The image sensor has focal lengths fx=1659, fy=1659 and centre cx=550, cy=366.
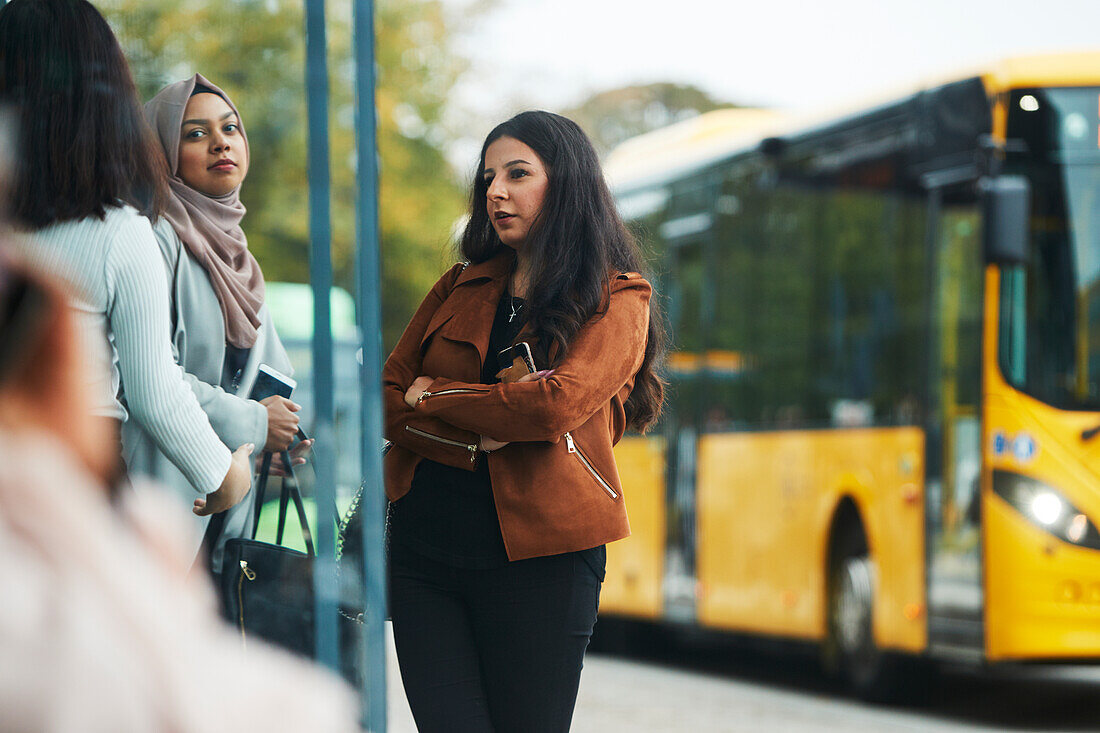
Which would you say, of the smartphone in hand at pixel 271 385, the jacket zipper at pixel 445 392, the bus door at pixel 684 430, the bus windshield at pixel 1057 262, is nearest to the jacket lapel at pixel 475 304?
the jacket zipper at pixel 445 392

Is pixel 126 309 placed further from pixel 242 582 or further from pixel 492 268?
pixel 492 268

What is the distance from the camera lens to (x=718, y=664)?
40.9ft

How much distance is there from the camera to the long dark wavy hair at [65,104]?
8.96ft

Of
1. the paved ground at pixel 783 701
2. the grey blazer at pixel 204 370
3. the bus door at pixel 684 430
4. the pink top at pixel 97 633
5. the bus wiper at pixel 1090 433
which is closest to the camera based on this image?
the pink top at pixel 97 633

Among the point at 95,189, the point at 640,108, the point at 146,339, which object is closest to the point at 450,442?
the point at 146,339

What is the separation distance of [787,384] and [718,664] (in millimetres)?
2869

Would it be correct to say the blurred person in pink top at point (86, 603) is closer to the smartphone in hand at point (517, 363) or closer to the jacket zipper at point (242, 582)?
the jacket zipper at point (242, 582)

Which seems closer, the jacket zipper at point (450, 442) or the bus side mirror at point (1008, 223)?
the jacket zipper at point (450, 442)

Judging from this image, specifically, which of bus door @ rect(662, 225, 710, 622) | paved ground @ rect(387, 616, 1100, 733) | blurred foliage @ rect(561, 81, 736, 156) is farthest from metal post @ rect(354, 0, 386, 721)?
blurred foliage @ rect(561, 81, 736, 156)

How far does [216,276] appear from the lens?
9.87 feet

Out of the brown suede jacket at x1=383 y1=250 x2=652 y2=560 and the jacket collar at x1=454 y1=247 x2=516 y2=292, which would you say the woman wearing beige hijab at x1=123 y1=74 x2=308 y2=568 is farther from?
the jacket collar at x1=454 y1=247 x2=516 y2=292

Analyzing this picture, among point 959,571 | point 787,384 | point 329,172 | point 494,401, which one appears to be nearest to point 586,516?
point 494,401

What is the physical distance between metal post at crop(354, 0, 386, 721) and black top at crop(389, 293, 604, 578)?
10 centimetres

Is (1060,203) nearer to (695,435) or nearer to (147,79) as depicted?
(695,435)
